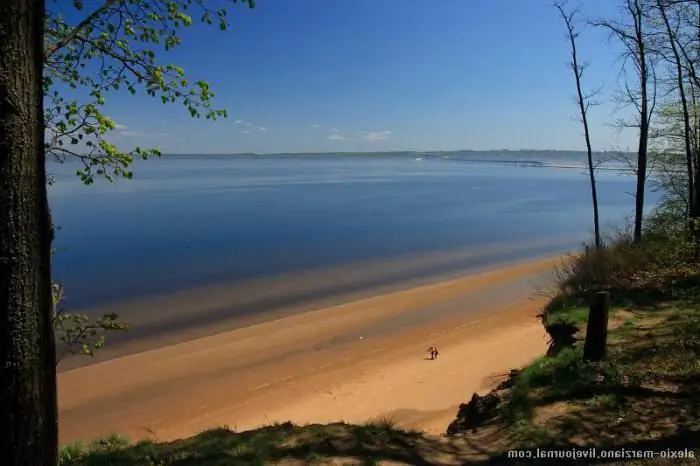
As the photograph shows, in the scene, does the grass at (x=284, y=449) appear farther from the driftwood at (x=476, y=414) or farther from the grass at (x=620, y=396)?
the grass at (x=620, y=396)

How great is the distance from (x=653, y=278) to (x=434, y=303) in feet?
27.1

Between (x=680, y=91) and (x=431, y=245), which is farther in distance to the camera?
(x=431, y=245)

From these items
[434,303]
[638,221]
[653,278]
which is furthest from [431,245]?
[653,278]

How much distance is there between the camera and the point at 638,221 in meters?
15.4

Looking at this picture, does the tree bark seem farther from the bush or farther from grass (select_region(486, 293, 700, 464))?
grass (select_region(486, 293, 700, 464))

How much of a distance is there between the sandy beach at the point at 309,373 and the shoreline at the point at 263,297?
0.59 meters

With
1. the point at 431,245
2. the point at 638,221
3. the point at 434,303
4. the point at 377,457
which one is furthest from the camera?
the point at 431,245

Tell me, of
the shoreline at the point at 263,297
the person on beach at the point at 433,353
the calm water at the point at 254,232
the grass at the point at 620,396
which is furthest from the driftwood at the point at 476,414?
the calm water at the point at 254,232

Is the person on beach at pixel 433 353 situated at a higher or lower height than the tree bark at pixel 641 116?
lower

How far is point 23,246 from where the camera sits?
2.52 m

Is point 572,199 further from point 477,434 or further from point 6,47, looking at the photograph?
point 6,47

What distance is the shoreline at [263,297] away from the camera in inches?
566

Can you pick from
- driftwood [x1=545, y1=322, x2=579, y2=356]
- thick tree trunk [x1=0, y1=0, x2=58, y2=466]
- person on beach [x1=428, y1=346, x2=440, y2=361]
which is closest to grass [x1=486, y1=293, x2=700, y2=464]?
driftwood [x1=545, y1=322, x2=579, y2=356]

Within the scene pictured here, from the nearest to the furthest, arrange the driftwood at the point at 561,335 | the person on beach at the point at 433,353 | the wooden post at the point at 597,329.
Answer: the wooden post at the point at 597,329 → the driftwood at the point at 561,335 → the person on beach at the point at 433,353
